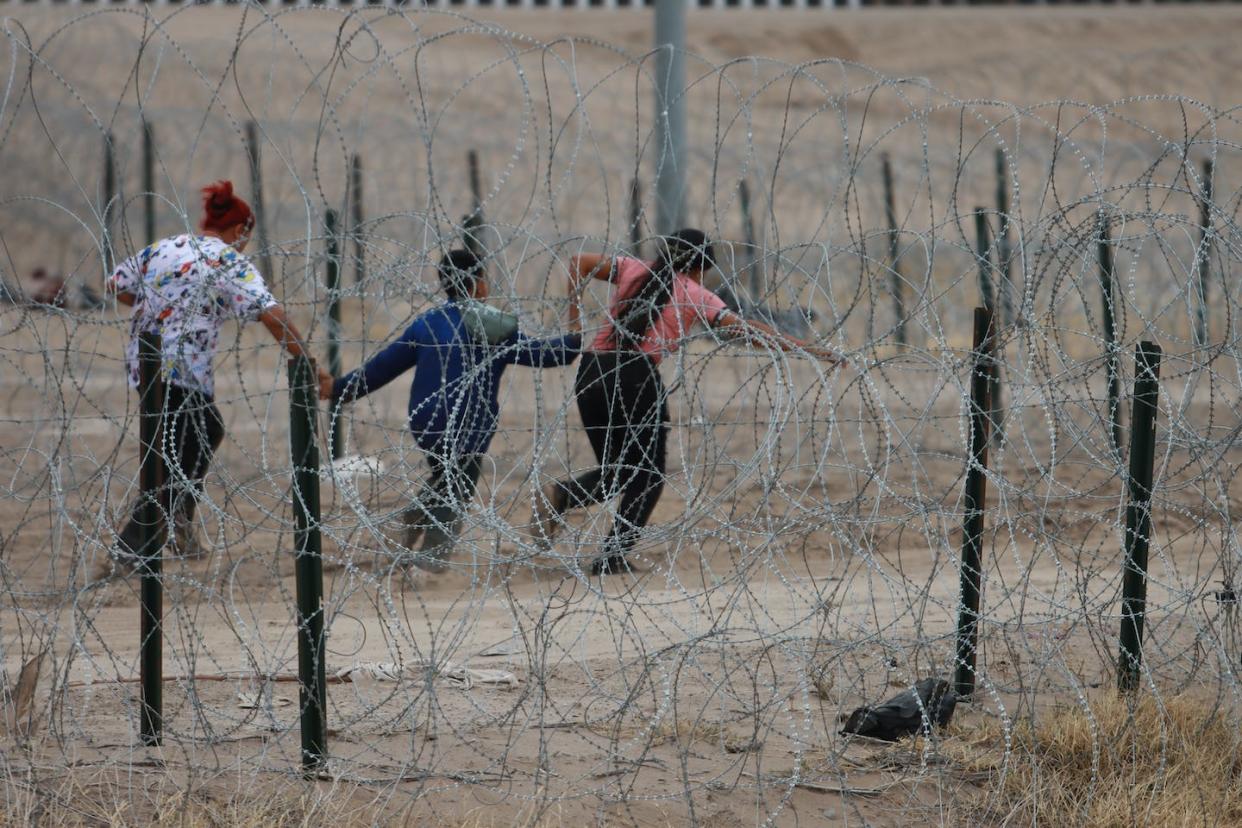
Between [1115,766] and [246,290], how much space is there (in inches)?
114

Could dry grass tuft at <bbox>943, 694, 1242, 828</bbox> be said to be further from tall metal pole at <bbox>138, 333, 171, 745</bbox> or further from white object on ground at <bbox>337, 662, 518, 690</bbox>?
tall metal pole at <bbox>138, 333, 171, 745</bbox>

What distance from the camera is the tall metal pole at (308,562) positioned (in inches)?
149

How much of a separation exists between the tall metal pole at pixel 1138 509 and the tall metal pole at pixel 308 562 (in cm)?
202

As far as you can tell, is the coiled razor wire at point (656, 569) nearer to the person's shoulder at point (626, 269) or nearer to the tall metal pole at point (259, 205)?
the tall metal pole at point (259, 205)

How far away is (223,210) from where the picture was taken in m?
5.88

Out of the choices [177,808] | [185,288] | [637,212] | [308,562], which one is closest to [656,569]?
[308,562]

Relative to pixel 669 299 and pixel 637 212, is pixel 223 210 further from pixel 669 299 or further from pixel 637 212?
pixel 637 212

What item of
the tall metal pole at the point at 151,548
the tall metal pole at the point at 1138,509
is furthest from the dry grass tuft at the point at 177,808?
the tall metal pole at the point at 1138,509

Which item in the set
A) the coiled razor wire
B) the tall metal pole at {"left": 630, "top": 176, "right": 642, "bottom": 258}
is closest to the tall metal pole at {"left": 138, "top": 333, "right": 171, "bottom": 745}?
the coiled razor wire

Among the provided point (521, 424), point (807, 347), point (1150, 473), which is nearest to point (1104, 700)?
point (1150, 473)

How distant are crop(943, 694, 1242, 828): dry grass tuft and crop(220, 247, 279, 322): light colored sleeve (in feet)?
8.20

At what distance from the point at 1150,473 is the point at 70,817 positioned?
2839 mm

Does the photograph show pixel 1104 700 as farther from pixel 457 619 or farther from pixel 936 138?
pixel 936 138

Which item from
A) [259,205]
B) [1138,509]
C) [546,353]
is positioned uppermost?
[259,205]
